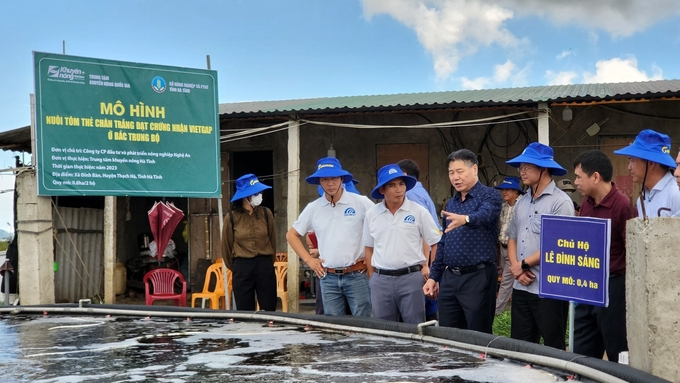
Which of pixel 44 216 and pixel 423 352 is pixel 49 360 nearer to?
pixel 423 352

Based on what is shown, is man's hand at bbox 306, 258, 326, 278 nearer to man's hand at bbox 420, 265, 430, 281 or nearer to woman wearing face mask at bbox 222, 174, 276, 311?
man's hand at bbox 420, 265, 430, 281

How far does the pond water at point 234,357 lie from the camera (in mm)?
4009

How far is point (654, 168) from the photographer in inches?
186

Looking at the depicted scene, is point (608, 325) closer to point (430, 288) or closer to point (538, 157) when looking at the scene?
point (538, 157)

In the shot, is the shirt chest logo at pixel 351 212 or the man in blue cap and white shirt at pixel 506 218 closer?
the shirt chest logo at pixel 351 212

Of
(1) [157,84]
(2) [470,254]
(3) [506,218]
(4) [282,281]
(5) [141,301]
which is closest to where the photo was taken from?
(2) [470,254]

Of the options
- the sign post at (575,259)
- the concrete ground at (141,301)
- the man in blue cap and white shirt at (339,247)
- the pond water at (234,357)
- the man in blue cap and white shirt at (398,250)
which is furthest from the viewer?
the concrete ground at (141,301)

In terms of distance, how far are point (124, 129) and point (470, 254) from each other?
244 inches

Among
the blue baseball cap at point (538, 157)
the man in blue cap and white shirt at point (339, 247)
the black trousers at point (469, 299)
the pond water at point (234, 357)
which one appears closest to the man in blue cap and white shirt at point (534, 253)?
the blue baseball cap at point (538, 157)

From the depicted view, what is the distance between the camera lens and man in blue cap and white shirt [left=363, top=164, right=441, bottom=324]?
591 cm

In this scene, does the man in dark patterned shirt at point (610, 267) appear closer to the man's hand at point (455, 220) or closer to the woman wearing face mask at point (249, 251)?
the man's hand at point (455, 220)

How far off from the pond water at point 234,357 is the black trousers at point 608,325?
0.83 metres

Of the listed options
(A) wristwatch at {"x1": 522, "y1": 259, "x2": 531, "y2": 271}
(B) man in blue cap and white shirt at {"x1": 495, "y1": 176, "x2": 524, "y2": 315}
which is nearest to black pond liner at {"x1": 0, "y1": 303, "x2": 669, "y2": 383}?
(A) wristwatch at {"x1": 522, "y1": 259, "x2": 531, "y2": 271}

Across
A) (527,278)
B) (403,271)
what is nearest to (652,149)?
(527,278)
